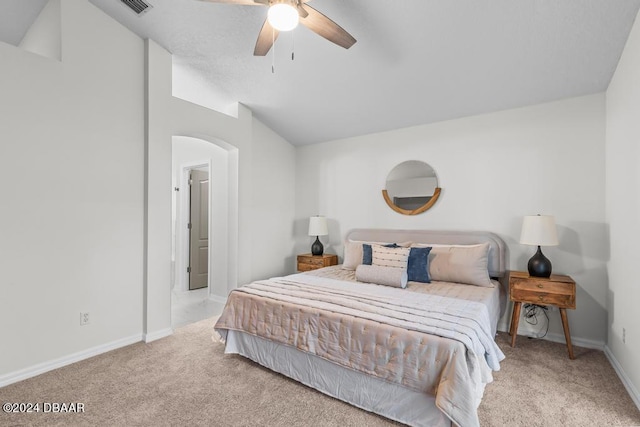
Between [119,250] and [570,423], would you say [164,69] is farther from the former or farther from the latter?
[570,423]

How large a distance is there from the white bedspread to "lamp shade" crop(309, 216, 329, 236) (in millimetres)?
1719

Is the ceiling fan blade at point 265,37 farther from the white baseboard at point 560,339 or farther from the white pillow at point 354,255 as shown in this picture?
the white baseboard at point 560,339

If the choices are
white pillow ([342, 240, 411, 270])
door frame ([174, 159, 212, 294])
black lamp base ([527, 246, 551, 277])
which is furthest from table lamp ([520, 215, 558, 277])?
door frame ([174, 159, 212, 294])

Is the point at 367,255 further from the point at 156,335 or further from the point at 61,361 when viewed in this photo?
the point at 61,361

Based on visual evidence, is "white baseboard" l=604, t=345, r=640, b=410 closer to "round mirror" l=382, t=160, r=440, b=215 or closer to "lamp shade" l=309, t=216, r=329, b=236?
"round mirror" l=382, t=160, r=440, b=215

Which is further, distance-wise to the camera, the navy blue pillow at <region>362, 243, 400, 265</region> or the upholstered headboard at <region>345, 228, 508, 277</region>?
the navy blue pillow at <region>362, 243, 400, 265</region>

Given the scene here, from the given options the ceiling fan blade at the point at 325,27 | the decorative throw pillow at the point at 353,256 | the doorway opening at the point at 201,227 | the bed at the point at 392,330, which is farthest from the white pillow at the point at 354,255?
the ceiling fan blade at the point at 325,27

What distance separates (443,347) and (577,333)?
229 cm

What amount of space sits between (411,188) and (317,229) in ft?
4.75

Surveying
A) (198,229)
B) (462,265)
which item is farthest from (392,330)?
(198,229)

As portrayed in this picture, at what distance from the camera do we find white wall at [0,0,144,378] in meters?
2.36

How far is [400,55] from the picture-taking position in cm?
283

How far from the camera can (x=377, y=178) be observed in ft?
14.2

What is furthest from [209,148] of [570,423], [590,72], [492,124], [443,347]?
[570,423]
